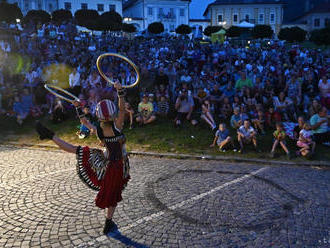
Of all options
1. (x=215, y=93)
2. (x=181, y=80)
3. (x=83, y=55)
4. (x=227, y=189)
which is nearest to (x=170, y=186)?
(x=227, y=189)

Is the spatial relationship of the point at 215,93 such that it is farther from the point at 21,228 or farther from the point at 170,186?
the point at 21,228

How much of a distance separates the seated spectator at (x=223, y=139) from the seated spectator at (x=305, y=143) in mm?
1941

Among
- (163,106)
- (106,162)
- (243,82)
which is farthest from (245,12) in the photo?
(106,162)

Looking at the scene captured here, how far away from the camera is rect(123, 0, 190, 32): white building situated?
63.2 m

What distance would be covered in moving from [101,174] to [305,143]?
6575 mm

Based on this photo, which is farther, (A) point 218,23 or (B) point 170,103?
(A) point 218,23

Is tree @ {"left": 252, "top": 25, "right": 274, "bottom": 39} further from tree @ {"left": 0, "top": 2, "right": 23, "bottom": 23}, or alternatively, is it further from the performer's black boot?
the performer's black boot

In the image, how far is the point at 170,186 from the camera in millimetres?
6934

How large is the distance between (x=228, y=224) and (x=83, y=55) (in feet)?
52.5

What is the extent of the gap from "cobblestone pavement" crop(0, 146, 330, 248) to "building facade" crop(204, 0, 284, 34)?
6614 cm

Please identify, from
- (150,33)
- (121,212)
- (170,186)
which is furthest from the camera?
(150,33)

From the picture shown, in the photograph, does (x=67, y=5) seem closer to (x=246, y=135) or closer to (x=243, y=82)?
(x=243, y=82)

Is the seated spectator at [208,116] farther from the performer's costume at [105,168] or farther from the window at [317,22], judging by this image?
the window at [317,22]

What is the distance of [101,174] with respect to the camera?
4.89 metres
